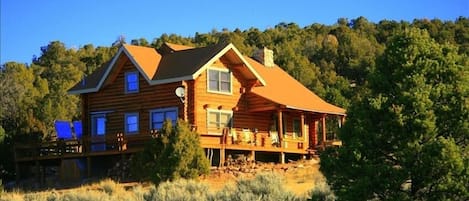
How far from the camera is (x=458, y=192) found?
14156 millimetres

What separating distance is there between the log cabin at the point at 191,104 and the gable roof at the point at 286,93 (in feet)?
A: 0.37

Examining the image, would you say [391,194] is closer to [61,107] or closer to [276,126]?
[276,126]

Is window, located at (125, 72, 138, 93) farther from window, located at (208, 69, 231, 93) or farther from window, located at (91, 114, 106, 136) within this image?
window, located at (208, 69, 231, 93)

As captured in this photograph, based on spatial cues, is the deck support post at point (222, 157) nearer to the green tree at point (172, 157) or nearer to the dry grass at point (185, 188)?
the dry grass at point (185, 188)

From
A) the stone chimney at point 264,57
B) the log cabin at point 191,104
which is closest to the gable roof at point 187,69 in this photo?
the log cabin at point 191,104

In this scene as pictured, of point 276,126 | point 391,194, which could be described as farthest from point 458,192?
point 276,126

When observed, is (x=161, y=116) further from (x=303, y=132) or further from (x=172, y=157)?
(x=303, y=132)

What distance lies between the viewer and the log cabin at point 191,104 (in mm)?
32594

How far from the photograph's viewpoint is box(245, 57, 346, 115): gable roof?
35.8 m

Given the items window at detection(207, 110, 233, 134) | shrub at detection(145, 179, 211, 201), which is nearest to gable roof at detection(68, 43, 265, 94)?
window at detection(207, 110, 233, 134)

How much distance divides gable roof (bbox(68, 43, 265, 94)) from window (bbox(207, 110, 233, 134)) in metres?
2.08

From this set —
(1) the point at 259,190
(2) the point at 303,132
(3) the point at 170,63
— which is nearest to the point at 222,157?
(3) the point at 170,63

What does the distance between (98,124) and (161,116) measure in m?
3.82

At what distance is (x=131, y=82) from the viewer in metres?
34.7
